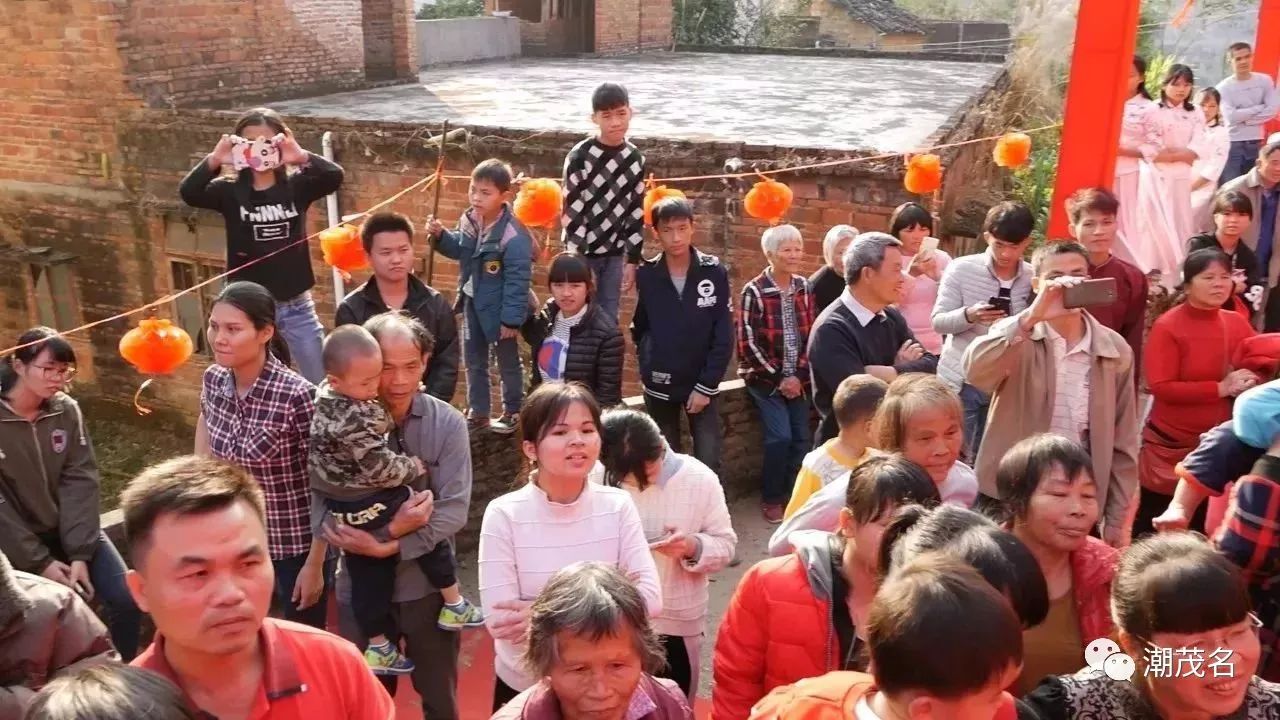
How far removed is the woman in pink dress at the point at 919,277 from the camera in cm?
577

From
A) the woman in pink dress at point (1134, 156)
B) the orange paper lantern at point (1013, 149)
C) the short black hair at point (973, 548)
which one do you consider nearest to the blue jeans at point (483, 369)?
the short black hair at point (973, 548)

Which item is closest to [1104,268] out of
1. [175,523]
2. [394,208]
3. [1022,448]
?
[1022,448]

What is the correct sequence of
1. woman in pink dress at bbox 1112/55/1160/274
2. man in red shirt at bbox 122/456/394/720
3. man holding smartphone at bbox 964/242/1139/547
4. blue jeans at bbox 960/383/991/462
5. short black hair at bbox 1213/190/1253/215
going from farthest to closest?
woman in pink dress at bbox 1112/55/1160/274
short black hair at bbox 1213/190/1253/215
blue jeans at bbox 960/383/991/462
man holding smartphone at bbox 964/242/1139/547
man in red shirt at bbox 122/456/394/720

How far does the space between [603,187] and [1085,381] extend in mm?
3075

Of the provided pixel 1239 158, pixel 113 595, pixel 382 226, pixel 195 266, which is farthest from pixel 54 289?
pixel 1239 158

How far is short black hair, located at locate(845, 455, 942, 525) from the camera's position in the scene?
8.56ft

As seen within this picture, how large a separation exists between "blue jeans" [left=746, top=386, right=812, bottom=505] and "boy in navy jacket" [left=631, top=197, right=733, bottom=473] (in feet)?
1.03

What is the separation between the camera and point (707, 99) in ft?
40.7

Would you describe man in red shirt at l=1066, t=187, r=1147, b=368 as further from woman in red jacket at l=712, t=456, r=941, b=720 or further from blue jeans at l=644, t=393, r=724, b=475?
woman in red jacket at l=712, t=456, r=941, b=720

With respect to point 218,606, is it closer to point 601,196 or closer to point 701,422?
point 701,422

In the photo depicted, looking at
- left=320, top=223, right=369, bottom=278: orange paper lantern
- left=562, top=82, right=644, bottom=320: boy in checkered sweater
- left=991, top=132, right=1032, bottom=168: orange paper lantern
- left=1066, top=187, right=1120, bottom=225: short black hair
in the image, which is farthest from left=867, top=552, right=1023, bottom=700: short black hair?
left=991, top=132, right=1032, bottom=168: orange paper lantern

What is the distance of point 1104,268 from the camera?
15.1ft

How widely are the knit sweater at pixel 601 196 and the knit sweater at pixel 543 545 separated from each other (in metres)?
3.24

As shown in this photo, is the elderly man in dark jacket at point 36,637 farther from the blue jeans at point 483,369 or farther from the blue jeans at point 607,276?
the blue jeans at point 607,276
